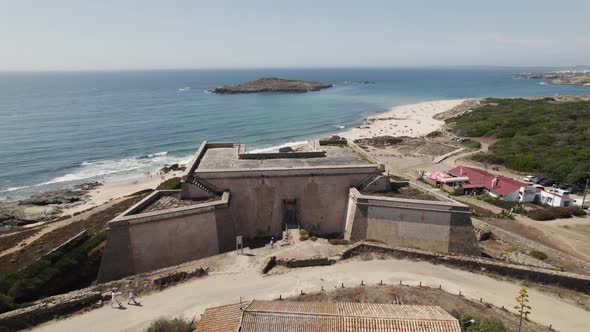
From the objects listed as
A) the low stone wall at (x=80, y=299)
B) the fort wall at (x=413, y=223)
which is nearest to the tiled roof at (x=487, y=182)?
the fort wall at (x=413, y=223)

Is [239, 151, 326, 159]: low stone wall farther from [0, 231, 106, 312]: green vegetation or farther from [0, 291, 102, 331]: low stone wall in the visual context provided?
[0, 291, 102, 331]: low stone wall

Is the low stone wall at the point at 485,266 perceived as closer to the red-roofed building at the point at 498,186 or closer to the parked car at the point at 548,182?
the red-roofed building at the point at 498,186

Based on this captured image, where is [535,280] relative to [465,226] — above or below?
below

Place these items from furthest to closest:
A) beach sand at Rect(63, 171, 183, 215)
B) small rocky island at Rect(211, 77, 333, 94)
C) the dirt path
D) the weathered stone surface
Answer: small rocky island at Rect(211, 77, 333, 94) → the weathered stone surface → beach sand at Rect(63, 171, 183, 215) → the dirt path

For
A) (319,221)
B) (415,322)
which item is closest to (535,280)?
(415,322)

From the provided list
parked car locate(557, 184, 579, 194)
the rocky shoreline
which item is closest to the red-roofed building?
parked car locate(557, 184, 579, 194)

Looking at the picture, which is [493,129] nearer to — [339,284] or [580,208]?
[580,208]

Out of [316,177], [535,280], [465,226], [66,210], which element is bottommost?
[66,210]
